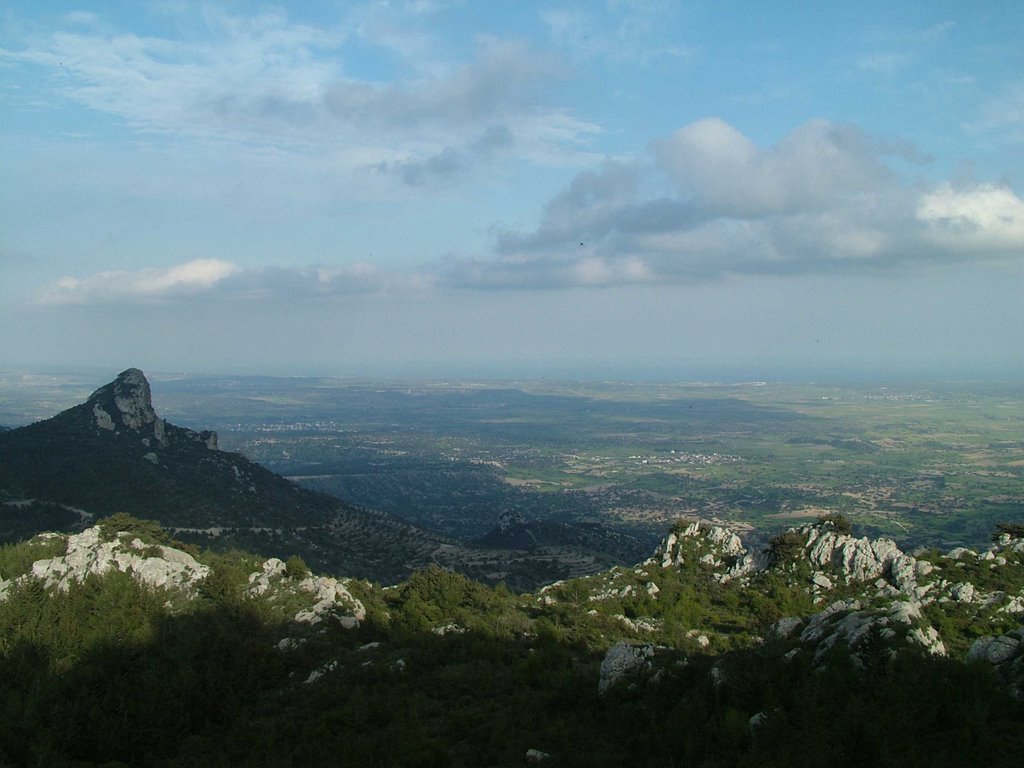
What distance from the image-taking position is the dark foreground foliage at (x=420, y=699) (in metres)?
11.6

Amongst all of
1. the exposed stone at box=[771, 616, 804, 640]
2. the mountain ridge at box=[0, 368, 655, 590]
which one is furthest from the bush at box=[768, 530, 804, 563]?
the mountain ridge at box=[0, 368, 655, 590]

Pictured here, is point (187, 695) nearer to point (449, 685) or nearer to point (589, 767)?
point (449, 685)

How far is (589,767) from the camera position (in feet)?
43.0

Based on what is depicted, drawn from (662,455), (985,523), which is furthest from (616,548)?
(662,455)

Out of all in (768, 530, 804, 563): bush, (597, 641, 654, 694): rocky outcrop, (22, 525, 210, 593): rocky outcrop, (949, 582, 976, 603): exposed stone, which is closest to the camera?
(597, 641, 654, 694): rocky outcrop

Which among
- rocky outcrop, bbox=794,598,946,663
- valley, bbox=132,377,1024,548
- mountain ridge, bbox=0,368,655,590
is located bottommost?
valley, bbox=132,377,1024,548

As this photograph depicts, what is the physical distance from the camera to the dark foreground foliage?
11.6m

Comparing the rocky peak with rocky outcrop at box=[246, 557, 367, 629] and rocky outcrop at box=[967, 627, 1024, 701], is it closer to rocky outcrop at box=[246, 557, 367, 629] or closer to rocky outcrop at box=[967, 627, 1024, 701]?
rocky outcrop at box=[246, 557, 367, 629]

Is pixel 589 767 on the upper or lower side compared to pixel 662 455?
upper

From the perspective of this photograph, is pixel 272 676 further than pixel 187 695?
Yes

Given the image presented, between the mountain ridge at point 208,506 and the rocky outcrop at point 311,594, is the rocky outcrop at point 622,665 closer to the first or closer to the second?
the rocky outcrop at point 311,594

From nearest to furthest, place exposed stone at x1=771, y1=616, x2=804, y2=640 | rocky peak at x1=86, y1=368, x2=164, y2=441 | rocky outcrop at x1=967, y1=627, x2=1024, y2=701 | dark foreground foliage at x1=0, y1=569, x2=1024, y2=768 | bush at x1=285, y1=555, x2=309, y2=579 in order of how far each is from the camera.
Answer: dark foreground foliage at x1=0, y1=569, x2=1024, y2=768 < rocky outcrop at x1=967, y1=627, x2=1024, y2=701 < exposed stone at x1=771, y1=616, x2=804, y2=640 < bush at x1=285, y1=555, x2=309, y2=579 < rocky peak at x1=86, y1=368, x2=164, y2=441

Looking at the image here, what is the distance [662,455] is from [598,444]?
20.9 metres

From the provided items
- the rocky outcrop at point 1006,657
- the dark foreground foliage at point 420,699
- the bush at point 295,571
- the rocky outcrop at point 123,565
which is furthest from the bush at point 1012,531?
the rocky outcrop at point 123,565
